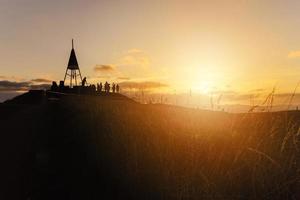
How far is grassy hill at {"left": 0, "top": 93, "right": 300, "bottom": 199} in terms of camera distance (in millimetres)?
4484

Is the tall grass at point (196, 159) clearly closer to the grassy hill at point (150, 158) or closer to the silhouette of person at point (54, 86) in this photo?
the grassy hill at point (150, 158)

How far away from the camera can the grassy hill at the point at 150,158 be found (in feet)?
14.7

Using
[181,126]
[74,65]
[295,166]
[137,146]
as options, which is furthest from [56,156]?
[74,65]

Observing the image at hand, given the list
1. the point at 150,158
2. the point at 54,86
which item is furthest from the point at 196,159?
the point at 54,86

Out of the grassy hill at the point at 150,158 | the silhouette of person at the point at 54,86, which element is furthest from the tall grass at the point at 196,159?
the silhouette of person at the point at 54,86

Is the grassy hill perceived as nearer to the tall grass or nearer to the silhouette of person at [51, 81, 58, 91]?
the tall grass

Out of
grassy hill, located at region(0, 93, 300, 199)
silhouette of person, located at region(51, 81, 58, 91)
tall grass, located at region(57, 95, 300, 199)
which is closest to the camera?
tall grass, located at region(57, 95, 300, 199)

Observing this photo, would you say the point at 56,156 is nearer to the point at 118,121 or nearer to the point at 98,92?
the point at 118,121

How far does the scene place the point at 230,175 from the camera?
467 centimetres

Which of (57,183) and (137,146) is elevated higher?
(137,146)

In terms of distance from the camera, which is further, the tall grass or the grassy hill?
the grassy hill

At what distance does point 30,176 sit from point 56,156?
0.62 meters

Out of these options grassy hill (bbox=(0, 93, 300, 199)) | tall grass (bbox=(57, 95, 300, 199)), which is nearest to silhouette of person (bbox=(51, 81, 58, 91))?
grassy hill (bbox=(0, 93, 300, 199))

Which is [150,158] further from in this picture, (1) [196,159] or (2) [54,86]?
(2) [54,86]
